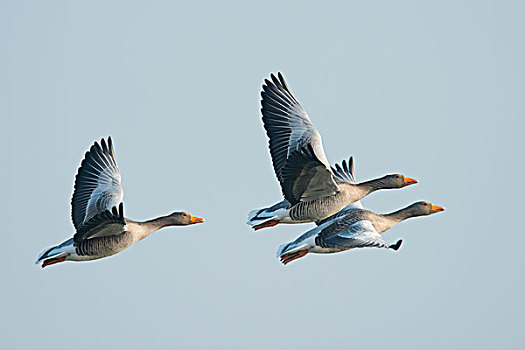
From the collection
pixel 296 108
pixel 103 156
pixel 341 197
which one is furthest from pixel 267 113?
pixel 103 156

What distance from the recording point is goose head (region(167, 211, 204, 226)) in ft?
76.5

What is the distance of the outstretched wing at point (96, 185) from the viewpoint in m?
22.2

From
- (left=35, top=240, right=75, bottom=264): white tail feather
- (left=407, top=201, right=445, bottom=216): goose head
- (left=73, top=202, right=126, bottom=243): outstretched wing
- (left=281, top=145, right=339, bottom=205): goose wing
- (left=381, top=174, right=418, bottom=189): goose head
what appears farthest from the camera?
(left=407, top=201, right=445, bottom=216): goose head

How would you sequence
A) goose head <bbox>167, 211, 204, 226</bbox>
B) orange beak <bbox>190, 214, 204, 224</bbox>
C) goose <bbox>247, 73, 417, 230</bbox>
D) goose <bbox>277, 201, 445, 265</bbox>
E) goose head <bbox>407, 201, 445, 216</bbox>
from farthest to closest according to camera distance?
goose head <bbox>407, 201, 445, 216</bbox> < orange beak <bbox>190, 214, 204, 224</bbox> < goose head <bbox>167, 211, 204, 226</bbox> < goose <bbox>247, 73, 417, 230</bbox> < goose <bbox>277, 201, 445, 265</bbox>

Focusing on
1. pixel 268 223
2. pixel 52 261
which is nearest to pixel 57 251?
pixel 52 261

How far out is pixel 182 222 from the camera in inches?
923

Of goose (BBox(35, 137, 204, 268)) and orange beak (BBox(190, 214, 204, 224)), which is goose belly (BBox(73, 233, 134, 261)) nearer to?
goose (BBox(35, 137, 204, 268))

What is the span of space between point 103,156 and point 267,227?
4.12m

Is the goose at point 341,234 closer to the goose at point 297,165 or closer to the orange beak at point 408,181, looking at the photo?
the goose at point 297,165

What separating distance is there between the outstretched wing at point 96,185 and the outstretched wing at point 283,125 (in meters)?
3.72

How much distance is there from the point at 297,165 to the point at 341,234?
5.65ft

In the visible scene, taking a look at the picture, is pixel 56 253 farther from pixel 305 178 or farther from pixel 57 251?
pixel 305 178

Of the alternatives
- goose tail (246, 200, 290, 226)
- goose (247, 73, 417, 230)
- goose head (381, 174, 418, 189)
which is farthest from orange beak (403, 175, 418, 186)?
goose tail (246, 200, 290, 226)

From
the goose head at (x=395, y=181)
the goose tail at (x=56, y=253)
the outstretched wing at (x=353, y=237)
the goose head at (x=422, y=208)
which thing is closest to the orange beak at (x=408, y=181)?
the goose head at (x=395, y=181)
